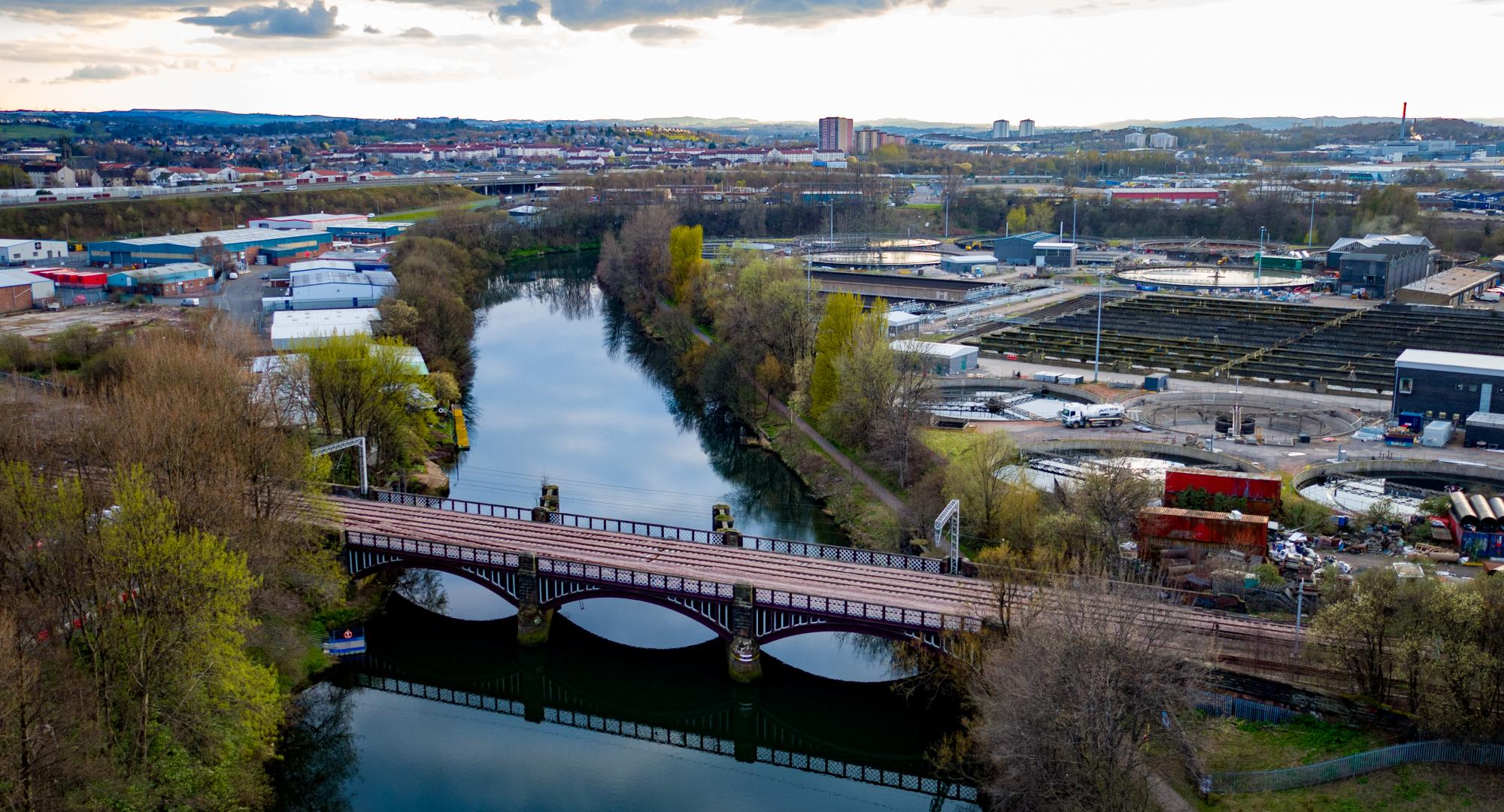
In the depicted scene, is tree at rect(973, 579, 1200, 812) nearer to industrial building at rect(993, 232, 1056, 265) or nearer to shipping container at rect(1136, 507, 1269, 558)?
shipping container at rect(1136, 507, 1269, 558)

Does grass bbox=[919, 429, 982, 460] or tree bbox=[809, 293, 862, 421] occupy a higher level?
tree bbox=[809, 293, 862, 421]

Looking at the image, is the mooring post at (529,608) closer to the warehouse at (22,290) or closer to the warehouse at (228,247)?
the warehouse at (22,290)

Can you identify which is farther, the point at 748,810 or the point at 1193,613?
the point at 1193,613

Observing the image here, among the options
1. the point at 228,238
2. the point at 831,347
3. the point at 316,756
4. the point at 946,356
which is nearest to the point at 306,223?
the point at 228,238

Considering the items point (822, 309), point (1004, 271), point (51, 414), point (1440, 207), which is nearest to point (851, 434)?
point (822, 309)

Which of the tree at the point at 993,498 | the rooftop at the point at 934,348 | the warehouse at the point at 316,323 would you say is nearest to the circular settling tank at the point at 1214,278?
the rooftop at the point at 934,348

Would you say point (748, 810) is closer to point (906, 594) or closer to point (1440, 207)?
point (906, 594)

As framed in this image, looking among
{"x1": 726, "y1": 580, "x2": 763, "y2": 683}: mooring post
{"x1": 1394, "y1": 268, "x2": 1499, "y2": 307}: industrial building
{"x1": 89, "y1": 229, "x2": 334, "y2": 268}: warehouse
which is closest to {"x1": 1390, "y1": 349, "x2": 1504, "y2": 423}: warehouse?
{"x1": 726, "y1": 580, "x2": 763, "y2": 683}: mooring post
